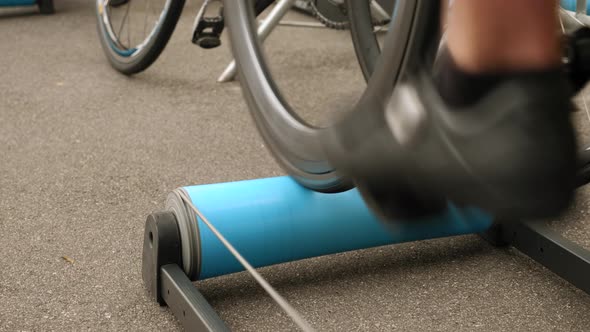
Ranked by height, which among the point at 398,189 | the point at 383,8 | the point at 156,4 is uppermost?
the point at 398,189

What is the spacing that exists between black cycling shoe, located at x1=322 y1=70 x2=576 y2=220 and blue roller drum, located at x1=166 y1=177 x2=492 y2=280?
41cm

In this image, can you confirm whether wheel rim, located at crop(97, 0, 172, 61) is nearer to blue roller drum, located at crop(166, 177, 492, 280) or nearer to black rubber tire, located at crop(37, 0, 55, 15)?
black rubber tire, located at crop(37, 0, 55, 15)

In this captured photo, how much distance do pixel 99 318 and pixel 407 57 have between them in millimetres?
628

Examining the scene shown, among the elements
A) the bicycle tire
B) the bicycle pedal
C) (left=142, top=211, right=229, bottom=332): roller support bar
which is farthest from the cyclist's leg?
the bicycle pedal

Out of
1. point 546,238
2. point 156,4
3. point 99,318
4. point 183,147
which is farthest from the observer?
point 156,4

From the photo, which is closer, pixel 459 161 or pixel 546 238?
pixel 459 161

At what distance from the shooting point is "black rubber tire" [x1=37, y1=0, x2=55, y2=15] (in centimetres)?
317

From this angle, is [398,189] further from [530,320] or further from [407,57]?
[530,320]

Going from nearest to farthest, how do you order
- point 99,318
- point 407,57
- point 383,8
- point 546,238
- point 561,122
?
point 561,122 → point 407,57 → point 99,318 → point 546,238 → point 383,8

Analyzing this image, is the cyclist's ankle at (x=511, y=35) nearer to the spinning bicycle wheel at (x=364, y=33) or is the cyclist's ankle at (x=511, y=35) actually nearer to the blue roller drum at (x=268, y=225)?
the blue roller drum at (x=268, y=225)

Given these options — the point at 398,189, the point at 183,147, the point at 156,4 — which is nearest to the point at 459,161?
the point at 398,189

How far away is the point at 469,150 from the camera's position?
643mm

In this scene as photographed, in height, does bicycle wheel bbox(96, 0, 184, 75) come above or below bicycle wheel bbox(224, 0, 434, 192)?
below

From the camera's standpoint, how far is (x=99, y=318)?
44.6 inches
